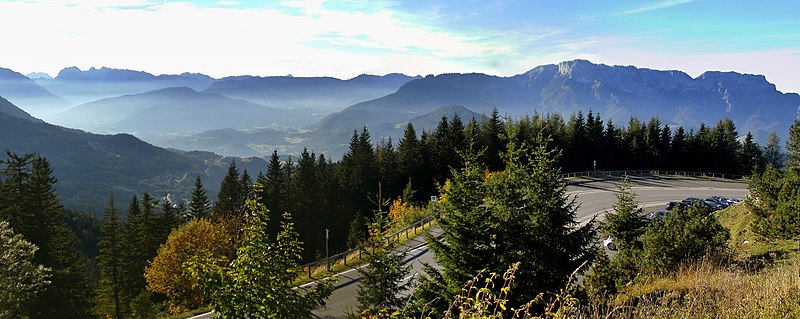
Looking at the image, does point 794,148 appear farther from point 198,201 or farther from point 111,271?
point 198,201

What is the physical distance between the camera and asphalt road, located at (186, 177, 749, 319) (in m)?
25.2

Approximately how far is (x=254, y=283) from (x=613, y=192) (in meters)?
42.8

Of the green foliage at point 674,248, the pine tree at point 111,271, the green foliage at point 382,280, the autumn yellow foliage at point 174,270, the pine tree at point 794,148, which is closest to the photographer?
the green foliage at point 674,248

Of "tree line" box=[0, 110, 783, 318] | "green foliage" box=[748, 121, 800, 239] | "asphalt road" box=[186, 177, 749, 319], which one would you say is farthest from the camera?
"tree line" box=[0, 110, 783, 318]

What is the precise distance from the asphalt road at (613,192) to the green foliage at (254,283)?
1366 centimetres

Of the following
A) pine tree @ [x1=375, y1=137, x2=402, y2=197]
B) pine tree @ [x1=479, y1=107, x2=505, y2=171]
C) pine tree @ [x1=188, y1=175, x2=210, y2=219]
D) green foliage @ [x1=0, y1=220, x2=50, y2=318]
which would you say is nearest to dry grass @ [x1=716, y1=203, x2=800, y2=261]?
green foliage @ [x1=0, y1=220, x2=50, y2=318]

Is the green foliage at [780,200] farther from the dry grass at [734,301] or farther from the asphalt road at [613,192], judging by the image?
the dry grass at [734,301]

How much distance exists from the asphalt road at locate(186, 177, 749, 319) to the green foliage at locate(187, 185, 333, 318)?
13664mm

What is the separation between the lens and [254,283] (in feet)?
22.6

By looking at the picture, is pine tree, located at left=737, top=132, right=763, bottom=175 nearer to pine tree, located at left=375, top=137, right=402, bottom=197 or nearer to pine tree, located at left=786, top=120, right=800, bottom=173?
pine tree, located at left=375, top=137, right=402, bottom=197

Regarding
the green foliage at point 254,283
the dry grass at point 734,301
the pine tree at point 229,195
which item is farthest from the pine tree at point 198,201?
the dry grass at point 734,301

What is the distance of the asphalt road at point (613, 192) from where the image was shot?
25.2 m

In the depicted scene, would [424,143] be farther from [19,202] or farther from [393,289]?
[393,289]

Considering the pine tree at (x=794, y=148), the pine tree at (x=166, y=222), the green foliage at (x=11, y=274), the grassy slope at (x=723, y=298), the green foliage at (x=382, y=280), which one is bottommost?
the pine tree at (x=166, y=222)
